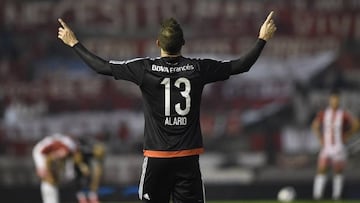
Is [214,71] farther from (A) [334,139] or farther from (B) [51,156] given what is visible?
(A) [334,139]

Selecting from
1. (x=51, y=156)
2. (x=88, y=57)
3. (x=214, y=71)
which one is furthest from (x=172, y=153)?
(x=51, y=156)

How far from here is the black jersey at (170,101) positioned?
20.8 ft

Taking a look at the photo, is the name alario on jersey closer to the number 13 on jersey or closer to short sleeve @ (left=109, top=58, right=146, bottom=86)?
the number 13 on jersey

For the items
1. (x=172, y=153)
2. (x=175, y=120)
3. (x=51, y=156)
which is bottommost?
(x=51, y=156)

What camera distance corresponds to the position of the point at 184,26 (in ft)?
59.2

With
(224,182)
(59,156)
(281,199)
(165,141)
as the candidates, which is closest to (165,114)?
(165,141)

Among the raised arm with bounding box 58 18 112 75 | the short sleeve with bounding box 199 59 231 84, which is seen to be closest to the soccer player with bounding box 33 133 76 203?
the raised arm with bounding box 58 18 112 75

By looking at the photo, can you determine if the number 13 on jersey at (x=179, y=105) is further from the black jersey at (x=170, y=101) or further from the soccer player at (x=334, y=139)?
the soccer player at (x=334, y=139)

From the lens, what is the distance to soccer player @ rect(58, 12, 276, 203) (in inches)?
248

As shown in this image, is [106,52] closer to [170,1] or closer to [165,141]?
[170,1]

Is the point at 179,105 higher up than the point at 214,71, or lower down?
lower down

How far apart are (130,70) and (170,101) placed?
1.09 ft

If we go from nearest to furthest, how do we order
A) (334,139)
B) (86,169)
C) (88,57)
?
1. (88,57)
2. (86,169)
3. (334,139)

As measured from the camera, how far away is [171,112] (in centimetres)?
633
